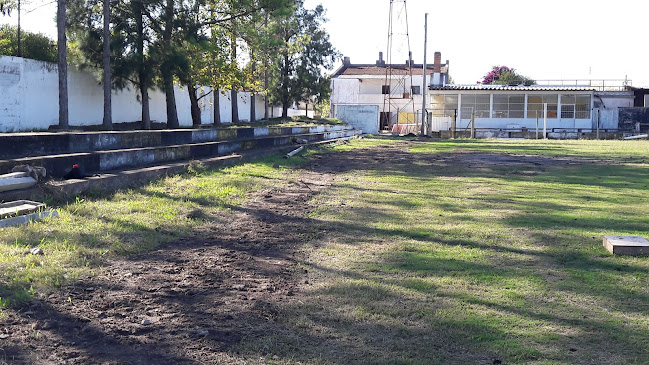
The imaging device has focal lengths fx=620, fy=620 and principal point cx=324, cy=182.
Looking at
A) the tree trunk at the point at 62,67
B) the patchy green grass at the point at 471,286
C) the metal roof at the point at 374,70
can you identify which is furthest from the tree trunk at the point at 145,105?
the metal roof at the point at 374,70

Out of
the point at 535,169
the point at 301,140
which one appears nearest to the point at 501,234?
the point at 535,169

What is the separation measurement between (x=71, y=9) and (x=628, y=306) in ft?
81.0

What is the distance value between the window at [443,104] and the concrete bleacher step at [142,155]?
33.5m

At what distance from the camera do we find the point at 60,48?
69.3 feet

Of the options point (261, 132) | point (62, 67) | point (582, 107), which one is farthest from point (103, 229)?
point (582, 107)

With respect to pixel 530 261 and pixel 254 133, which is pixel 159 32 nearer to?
pixel 254 133

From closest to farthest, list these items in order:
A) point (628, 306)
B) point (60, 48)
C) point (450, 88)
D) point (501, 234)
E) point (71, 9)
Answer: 1. point (628, 306)
2. point (501, 234)
3. point (60, 48)
4. point (71, 9)
5. point (450, 88)

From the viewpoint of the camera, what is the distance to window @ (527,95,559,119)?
53812 millimetres

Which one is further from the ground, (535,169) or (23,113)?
(23,113)

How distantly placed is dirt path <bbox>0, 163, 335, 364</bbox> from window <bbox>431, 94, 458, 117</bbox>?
48.9 metres

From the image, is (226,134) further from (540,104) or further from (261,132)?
(540,104)

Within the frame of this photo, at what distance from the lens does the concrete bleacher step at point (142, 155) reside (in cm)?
920

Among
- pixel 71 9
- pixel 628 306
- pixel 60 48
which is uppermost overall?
pixel 71 9

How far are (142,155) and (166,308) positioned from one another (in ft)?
27.8
